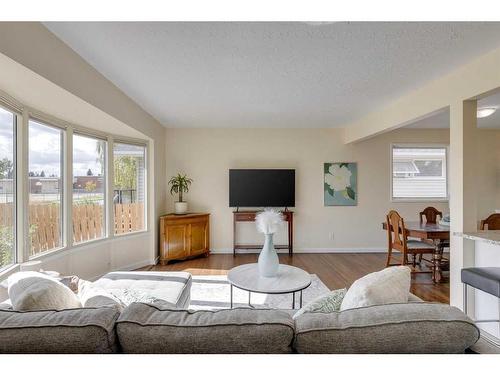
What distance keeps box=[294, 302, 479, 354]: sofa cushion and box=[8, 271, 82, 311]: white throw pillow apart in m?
1.07

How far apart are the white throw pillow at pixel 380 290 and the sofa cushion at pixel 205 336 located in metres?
0.43

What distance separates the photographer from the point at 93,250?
3.63m

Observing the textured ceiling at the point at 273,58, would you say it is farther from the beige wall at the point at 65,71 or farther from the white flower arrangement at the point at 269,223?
the white flower arrangement at the point at 269,223

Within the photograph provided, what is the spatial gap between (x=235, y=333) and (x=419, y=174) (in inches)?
222

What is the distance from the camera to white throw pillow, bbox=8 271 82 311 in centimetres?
116

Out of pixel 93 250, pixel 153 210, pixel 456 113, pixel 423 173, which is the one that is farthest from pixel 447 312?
pixel 423 173

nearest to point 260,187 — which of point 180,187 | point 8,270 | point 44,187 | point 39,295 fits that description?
point 180,187

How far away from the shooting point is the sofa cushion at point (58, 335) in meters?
0.89

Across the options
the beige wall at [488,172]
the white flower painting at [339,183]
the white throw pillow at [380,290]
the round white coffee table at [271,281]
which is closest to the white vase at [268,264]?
the round white coffee table at [271,281]

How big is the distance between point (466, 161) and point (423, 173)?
3.22 m

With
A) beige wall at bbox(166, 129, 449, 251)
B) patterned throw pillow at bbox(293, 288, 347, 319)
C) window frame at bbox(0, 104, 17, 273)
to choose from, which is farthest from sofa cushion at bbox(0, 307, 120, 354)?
beige wall at bbox(166, 129, 449, 251)

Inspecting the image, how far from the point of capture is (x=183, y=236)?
4.57m

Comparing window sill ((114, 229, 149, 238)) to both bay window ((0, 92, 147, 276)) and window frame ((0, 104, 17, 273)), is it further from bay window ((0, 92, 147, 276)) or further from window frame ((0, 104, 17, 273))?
window frame ((0, 104, 17, 273))
